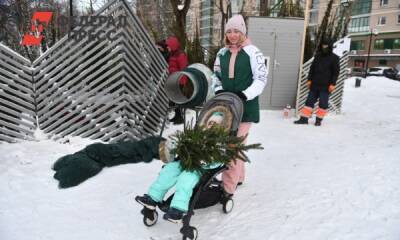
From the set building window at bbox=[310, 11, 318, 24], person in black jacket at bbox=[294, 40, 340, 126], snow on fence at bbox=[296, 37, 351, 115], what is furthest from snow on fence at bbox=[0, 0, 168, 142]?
building window at bbox=[310, 11, 318, 24]

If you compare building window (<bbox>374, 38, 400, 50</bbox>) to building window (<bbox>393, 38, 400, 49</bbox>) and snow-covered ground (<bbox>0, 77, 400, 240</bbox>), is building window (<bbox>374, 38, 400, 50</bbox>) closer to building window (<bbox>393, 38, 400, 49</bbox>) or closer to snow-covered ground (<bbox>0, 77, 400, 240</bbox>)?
building window (<bbox>393, 38, 400, 49</bbox>)

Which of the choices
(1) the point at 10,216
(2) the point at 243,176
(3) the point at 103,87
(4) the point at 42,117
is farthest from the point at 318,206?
(4) the point at 42,117

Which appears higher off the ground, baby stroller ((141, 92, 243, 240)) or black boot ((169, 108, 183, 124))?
baby stroller ((141, 92, 243, 240))

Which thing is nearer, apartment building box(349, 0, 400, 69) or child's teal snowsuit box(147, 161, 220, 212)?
child's teal snowsuit box(147, 161, 220, 212)

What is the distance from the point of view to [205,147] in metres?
2.72

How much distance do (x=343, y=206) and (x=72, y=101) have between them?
3995 millimetres

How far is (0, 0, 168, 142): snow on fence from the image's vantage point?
4855mm

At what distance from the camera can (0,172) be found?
398cm

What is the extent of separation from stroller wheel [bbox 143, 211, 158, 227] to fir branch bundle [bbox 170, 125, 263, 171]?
22.9 inches

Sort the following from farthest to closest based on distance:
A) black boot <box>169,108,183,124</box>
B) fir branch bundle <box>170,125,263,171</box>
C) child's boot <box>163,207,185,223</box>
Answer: black boot <box>169,108,183,124</box> < fir branch bundle <box>170,125,263,171</box> < child's boot <box>163,207,185,223</box>

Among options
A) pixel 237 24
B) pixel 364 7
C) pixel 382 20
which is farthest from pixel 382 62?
pixel 237 24

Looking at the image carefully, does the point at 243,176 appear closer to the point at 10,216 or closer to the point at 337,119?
the point at 10,216

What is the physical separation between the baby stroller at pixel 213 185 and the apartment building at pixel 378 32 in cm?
4859

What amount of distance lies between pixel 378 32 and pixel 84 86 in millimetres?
49139
